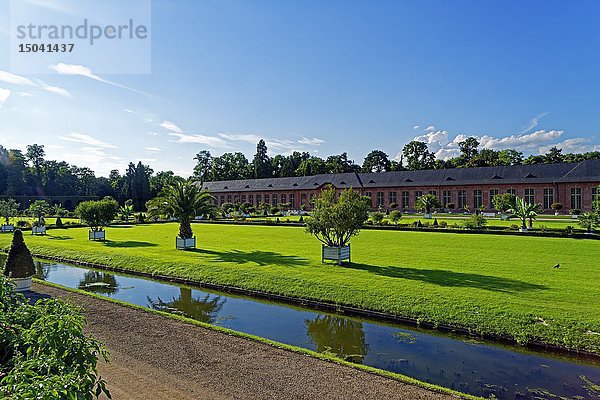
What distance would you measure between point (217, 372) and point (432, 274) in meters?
10.0

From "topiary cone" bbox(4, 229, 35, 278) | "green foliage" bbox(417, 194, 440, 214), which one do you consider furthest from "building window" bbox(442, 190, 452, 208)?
"topiary cone" bbox(4, 229, 35, 278)

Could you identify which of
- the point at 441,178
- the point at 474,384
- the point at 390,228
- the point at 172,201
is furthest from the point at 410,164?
the point at 474,384

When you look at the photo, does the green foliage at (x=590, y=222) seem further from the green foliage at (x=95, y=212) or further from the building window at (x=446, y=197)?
the building window at (x=446, y=197)

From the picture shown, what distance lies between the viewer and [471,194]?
203 ft

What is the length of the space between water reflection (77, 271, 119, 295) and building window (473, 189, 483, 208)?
183 ft

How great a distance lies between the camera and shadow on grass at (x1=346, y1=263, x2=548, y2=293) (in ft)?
42.2

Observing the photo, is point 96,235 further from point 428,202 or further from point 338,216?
point 428,202

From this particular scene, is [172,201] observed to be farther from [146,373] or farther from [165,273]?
[146,373]

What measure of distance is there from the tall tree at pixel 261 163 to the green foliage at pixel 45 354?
100.0 meters

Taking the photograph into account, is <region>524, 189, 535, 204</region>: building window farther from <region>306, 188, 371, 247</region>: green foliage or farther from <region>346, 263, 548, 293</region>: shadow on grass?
<region>346, 263, 548, 293</region>: shadow on grass

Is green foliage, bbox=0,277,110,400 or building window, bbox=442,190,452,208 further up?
building window, bbox=442,190,452,208

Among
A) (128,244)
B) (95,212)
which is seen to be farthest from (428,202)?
(95,212)

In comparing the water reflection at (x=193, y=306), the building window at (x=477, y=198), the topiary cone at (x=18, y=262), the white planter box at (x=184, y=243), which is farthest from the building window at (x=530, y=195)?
the topiary cone at (x=18, y=262)

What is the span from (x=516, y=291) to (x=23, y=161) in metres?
101
